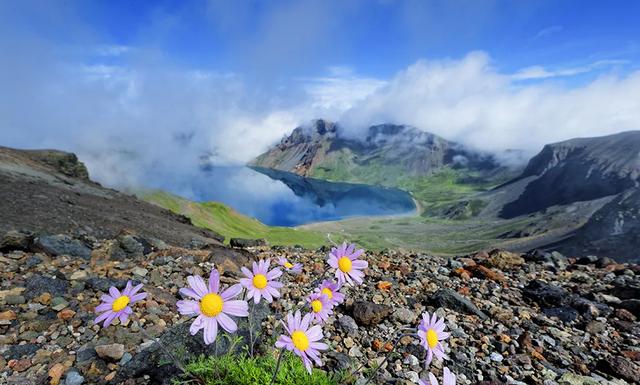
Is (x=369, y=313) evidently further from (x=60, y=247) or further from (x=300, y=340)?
(x=60, y=247)

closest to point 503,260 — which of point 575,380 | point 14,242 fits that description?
point 575,380

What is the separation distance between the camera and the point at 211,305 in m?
3.43

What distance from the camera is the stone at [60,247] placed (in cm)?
1133

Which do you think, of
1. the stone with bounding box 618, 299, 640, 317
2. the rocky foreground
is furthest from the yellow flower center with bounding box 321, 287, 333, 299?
the stone with bounding box 618, 299, 640, 317

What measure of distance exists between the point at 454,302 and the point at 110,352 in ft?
24.3

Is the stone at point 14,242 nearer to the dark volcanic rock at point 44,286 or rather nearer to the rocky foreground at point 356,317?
the rocky foreground at point 356,317

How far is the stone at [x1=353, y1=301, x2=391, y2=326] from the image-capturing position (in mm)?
8375

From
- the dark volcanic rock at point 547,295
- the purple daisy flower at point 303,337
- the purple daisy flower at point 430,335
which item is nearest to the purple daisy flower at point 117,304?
the purple daisy flower at point 303,337

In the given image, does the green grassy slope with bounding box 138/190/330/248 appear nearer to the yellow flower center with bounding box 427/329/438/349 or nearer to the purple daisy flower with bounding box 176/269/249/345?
the yellow flower center with bounding box 427/329/438/349

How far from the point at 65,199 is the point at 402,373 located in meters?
27.9

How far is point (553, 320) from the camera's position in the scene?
9539 mm

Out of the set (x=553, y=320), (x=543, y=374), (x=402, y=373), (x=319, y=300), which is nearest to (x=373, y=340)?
(x=402, y=373)

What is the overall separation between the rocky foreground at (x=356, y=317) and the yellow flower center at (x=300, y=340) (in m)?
0.83

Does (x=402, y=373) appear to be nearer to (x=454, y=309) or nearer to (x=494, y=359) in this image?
(x=494, y=359)
